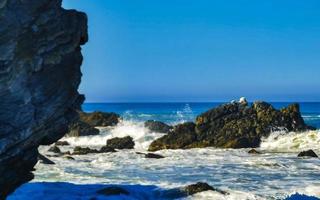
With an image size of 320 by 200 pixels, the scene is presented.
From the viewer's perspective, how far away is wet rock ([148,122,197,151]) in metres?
36.0

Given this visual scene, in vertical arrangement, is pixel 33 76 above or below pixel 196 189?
above

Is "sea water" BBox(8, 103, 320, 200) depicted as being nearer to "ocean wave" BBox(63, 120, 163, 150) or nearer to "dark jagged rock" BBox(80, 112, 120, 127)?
A: "ocean wave" BBox(63, 120, 163, 150)

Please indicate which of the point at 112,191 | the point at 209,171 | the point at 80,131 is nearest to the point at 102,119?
the point at 80,131

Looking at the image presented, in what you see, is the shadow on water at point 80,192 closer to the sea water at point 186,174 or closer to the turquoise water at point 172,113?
the sea water at point 186,174

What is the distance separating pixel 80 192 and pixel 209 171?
7.26 m

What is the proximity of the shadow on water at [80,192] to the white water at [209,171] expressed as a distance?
0.45 meters

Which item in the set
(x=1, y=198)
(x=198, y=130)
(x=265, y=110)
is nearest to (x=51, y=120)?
(x=1, y=198)

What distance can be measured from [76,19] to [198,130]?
25.4 metres

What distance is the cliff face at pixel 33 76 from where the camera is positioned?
11.3 metres

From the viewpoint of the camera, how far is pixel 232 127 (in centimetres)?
3772

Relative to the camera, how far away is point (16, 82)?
11.4 m

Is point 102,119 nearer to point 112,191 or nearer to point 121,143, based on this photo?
point 121,143

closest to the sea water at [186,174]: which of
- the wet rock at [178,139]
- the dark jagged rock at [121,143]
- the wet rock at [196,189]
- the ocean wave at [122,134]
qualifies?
the wet rock at [196,189]

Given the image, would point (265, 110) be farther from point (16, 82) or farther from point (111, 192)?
point (16, 82)
